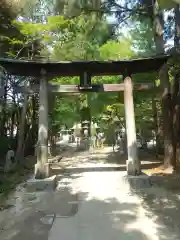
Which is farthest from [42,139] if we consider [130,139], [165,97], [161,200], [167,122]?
[165,97]

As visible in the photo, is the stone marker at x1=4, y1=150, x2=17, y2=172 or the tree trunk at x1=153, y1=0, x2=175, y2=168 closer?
the tree trunk at x1=153, y1=0, x2=175, y2=168

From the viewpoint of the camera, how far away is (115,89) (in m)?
8.68

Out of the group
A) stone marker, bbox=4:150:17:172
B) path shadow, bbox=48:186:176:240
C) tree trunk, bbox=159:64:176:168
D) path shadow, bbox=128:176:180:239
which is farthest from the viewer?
stone marker, bbox=4:150:17:172

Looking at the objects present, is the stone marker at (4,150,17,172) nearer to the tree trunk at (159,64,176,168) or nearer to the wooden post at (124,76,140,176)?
the wooden post at (124,76,140,176)

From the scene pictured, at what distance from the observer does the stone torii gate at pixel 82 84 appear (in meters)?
8.27

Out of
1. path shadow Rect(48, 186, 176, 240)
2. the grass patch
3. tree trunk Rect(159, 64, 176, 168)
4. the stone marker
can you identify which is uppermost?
tree trunk Rect(159, 64, 176, 168)

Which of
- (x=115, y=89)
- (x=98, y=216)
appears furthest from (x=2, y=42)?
(x=98, y=216)

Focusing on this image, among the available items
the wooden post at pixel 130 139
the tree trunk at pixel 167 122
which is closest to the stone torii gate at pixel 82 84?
the wooden post at pixel 130 139

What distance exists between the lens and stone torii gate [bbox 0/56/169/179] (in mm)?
8266

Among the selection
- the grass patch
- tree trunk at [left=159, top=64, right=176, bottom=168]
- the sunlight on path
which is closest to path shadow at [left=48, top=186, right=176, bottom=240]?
the sunlight on path

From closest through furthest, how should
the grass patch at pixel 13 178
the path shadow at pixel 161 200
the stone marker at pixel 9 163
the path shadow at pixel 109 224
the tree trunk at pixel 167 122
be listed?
the path shadow at pixel 109 224 → the path shadow at pixel 161 200 → the grass patch at pixel 13 178 → the tree trunk at pixel 167 122 → the stone marker at pixel 9 163

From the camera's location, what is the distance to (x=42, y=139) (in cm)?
838

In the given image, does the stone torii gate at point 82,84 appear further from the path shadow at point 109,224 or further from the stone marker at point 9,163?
the stone marker at point 9,163

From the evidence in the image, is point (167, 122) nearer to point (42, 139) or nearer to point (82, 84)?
point (82, 84)
